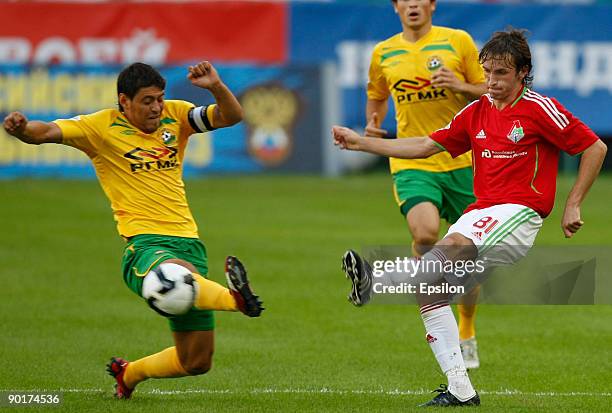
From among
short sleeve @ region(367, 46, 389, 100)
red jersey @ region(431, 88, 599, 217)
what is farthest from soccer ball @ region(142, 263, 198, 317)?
short sleeve @ region(367, 46, 389, 100)

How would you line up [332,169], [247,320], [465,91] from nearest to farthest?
[465,91] < [247,320] < [332,169]

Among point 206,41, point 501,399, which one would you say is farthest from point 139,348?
point 206,41

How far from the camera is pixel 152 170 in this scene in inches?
323

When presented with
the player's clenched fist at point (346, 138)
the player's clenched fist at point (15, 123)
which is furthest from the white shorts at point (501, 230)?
the player's clenched fist at point (15, 123)

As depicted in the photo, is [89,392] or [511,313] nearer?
[89,392]

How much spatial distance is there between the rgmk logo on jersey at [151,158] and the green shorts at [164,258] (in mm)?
459

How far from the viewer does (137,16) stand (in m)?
27.9

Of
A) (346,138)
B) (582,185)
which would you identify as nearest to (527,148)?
(582,185)

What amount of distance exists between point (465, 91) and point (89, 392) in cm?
346

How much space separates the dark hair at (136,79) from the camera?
26.3 feet

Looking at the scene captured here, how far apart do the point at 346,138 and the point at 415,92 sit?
8.28 feet

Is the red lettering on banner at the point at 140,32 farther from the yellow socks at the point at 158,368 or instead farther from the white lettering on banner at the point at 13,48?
the yellow socks at the point at 158,368

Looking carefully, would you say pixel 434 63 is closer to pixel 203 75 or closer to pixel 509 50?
pixel 509 50

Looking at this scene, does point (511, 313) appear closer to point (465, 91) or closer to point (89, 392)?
point (465, 91)
